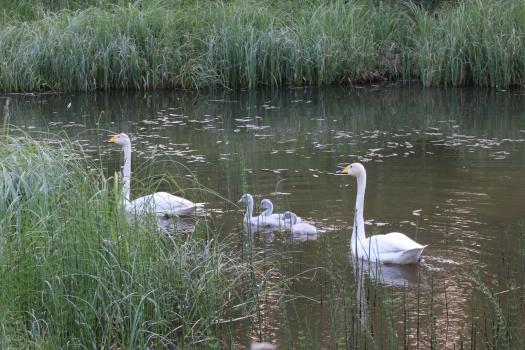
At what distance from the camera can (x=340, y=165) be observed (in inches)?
483

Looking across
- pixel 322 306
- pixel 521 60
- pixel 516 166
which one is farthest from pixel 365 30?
pixel 322 306

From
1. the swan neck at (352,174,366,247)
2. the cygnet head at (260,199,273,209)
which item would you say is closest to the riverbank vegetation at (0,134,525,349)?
the swan neck at (352,174,366,247)

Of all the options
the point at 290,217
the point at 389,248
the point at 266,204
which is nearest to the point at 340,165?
the point at 266,204


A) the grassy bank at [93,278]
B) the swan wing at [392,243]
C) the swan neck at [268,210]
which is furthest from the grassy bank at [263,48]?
the grassy bank at [93,278]

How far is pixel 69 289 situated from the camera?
6.05 metres

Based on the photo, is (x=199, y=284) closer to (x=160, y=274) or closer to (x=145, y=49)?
(x=160, y=274)

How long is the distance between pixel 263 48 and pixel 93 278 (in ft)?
42.2

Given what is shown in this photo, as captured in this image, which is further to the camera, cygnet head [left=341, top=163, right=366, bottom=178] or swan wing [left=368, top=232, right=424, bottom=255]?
cygnet head [left=341, top=163, right=366, bottom=178]

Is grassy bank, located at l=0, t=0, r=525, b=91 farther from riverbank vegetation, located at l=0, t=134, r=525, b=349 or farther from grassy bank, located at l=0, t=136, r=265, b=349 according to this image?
grassy bank, located at l=0, t=136, r=265, b=349

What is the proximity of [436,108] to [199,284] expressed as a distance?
421 inches

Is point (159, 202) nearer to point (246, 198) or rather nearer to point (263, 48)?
point (246, 198)

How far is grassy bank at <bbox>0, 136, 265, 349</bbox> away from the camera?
19.2 ft

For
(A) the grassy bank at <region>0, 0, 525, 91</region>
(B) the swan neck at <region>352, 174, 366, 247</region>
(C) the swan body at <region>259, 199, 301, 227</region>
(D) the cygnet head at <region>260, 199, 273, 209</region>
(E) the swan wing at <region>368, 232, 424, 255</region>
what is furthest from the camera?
(A) the grassy bank at <region>0, 0, 525, 91</region>

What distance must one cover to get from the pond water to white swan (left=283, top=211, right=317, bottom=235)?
7 cm
